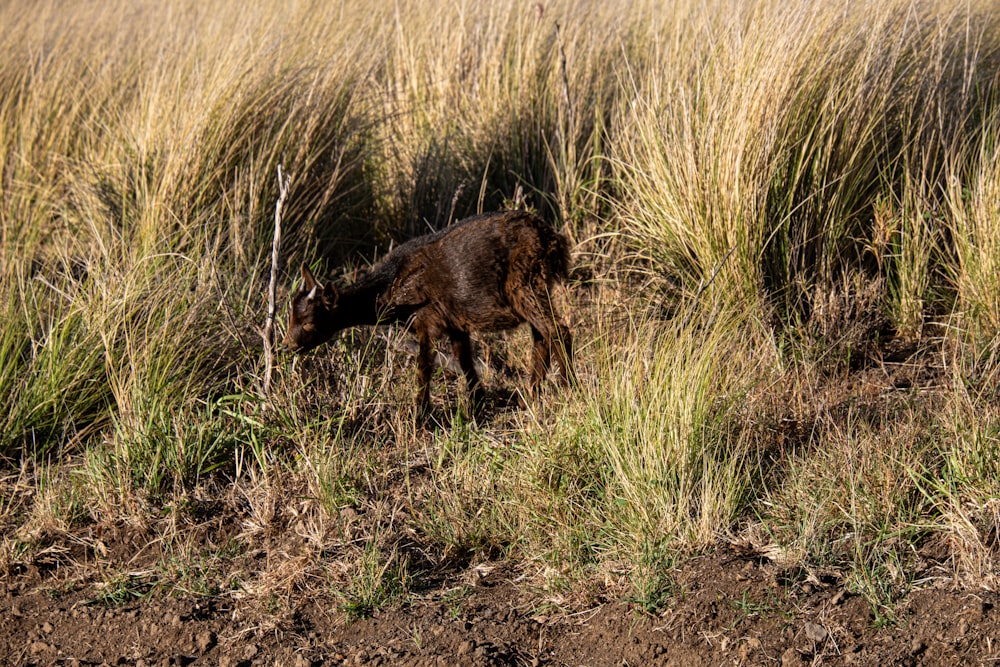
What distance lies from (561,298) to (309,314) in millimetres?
1336

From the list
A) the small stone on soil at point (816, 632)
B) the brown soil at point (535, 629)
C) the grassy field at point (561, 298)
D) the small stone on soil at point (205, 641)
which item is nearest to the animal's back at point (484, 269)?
the grassy field at point (561, 298)

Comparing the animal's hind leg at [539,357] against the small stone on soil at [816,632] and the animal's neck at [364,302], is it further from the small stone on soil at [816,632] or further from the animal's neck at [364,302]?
the small stone on soil at [816,632]

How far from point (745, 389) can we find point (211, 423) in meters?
2.20

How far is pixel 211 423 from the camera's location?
4.88 metres

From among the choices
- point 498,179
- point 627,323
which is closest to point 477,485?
point 627,323

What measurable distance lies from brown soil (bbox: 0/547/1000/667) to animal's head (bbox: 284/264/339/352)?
142 centimetres

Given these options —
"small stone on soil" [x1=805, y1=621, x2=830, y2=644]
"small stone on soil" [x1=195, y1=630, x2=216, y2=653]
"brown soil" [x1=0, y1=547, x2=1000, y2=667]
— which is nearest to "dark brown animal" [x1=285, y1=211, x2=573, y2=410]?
"brown soil" [x1=0, y1=547, x2=1000, y2=667]

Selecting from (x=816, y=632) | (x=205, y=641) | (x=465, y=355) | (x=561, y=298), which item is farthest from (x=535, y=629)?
(x=561, y=298)

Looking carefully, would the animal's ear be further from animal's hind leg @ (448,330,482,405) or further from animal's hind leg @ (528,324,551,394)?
animal's hind leg @ (528,324,551,394)

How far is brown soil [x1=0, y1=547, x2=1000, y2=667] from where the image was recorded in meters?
3.55

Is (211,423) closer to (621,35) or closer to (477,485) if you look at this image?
(477,485)

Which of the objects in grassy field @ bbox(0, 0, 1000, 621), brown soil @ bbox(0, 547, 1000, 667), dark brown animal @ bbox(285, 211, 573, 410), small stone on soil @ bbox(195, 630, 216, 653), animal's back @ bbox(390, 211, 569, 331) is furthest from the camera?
animal's back @ bbox(390, 211, 569, 331)

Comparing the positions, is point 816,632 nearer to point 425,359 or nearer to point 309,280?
point 425,359

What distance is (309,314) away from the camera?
5215mm
